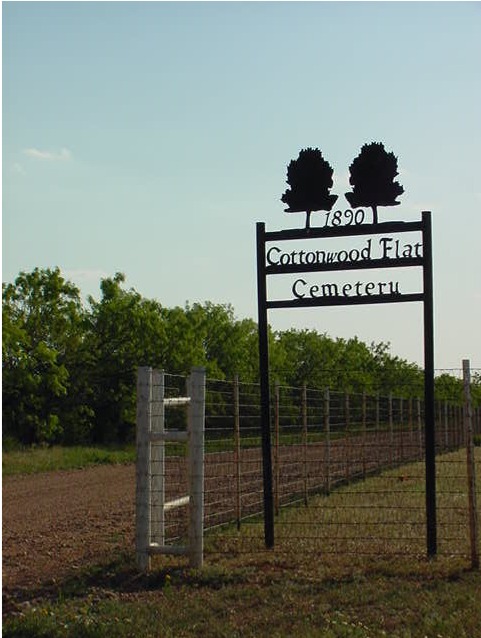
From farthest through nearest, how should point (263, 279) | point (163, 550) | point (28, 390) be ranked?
point (28, 390)
point (263, 279)
point (163, 550)

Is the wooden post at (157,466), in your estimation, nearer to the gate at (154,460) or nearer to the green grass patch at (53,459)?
the gate at (154,460)

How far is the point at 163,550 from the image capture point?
959 centimetres

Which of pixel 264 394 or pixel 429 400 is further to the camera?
pixel 264 394

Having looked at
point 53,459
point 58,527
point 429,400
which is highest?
Result: point 429,400

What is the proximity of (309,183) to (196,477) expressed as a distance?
11.5 ft

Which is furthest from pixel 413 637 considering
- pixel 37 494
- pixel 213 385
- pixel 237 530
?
pixel 213 385

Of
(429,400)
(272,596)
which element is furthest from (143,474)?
(429,400)

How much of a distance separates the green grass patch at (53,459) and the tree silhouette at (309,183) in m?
16.5

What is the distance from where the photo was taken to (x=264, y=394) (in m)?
11.0

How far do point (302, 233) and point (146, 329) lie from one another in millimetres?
33851

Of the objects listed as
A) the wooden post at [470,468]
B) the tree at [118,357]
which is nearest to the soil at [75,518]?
the wooden post at [470,468]

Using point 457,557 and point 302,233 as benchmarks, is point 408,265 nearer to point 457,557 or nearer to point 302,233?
point 302,233

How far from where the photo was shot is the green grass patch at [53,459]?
2705cm

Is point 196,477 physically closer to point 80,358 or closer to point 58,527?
point 58,527
